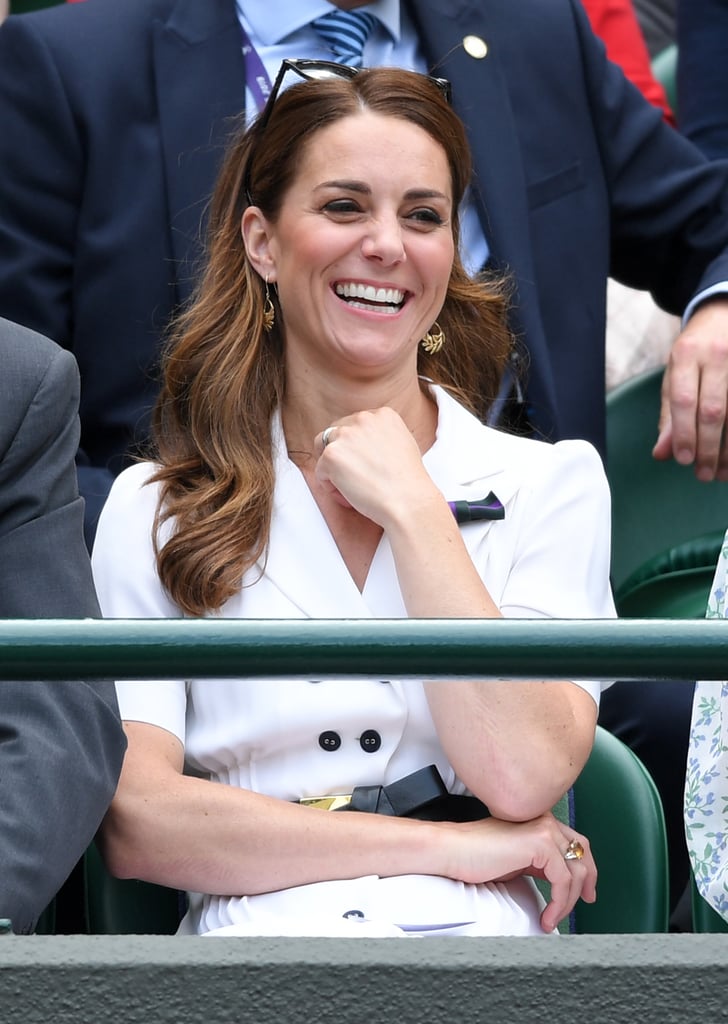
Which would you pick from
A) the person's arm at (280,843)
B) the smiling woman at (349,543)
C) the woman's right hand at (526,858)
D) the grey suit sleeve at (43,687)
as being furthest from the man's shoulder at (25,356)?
the woman's right hand at (526,858)

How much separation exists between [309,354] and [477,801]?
734 mm

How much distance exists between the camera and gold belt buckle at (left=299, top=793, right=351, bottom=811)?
2365 mm

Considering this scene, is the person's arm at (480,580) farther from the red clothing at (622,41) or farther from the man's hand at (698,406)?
the red clothing at (622,41)

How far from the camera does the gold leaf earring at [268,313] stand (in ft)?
9.30

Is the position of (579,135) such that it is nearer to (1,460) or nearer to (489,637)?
(1,460)

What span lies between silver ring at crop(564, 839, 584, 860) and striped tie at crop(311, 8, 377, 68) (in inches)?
61.4

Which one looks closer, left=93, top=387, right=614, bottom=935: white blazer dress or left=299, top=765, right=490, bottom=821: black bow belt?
left=93, top=387, right=614, bottom=935: white blazer dress

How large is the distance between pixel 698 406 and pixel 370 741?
95 centimetres

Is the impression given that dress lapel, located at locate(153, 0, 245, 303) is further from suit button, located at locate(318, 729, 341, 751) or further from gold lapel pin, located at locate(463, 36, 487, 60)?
suit button, located at locate(318, 729, 341, 751)

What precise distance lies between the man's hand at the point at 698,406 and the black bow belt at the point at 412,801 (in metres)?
0.90

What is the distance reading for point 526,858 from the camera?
2271 mm

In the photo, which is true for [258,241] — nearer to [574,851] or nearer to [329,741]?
[329,741]

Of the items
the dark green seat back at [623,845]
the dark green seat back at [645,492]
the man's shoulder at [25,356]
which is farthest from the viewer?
the dark green seat back at [645,492]

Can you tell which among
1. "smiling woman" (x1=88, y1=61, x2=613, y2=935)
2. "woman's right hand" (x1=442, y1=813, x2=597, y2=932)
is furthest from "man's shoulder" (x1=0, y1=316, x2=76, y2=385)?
"woman's right hand" (x1=442, y1=813, x2=597, y2=932)
